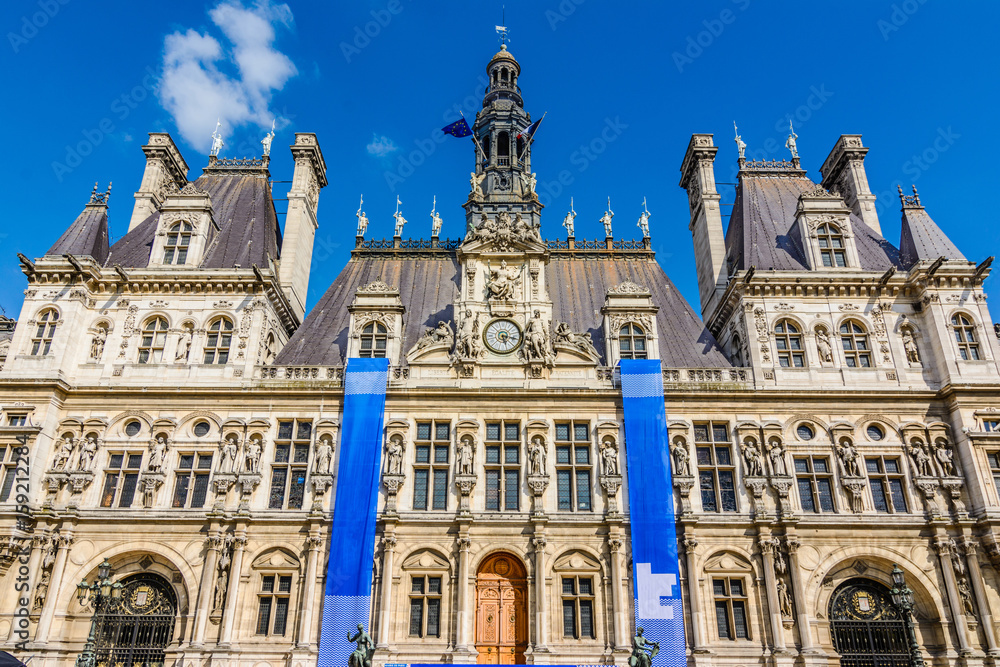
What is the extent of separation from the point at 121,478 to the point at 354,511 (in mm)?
9962

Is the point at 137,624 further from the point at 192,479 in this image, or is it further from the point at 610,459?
the point at 610,459

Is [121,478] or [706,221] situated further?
[706,221]

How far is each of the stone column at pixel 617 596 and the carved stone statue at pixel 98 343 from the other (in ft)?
76.9

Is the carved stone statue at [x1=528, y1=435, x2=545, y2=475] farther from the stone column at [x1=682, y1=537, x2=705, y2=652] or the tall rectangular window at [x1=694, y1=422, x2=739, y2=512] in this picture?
the tall rectangular window at [x1=694, y1=422, x2=739, y2=512]

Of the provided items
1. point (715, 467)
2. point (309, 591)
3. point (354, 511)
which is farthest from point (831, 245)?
point (309, 591)

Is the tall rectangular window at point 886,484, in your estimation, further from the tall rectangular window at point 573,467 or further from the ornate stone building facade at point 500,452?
the tall rectangular window at point 573,467

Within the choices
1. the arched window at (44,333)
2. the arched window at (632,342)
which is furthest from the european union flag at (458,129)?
the arched window at (44,333)

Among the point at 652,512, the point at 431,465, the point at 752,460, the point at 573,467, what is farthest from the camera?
the point at 431,465

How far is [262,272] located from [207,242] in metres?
4.96

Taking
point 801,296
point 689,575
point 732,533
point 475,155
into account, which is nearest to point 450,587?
point 689,575

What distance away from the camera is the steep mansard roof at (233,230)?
35.5m

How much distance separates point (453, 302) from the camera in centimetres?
3441

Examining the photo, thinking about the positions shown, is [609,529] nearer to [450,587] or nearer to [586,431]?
[586,431]

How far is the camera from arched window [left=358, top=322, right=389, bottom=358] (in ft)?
105
